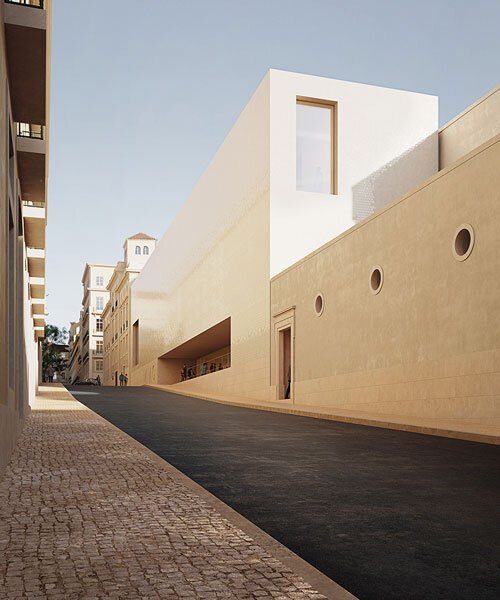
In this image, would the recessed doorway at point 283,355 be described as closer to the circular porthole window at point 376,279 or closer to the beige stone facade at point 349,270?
the beige stone facade at point 349,270

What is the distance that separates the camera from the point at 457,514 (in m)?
5.62

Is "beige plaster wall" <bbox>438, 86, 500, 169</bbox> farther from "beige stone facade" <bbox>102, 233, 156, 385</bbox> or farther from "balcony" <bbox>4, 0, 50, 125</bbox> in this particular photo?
"beige stone facade" <bbox>102, 233, 156, 385</bbox>

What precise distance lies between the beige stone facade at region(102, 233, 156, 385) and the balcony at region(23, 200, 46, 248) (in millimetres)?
46567

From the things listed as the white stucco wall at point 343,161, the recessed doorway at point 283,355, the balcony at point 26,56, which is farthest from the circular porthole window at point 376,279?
the balcony at point 26,56

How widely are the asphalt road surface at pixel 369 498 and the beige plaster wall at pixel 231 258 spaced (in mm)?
16011

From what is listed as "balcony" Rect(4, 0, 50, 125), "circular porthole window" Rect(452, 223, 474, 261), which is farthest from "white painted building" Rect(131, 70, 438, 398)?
"balcony" Rect(4, 0, 50, 125)

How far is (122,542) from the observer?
4.54 meters

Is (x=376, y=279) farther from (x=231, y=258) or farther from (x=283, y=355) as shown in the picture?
(x=231, y=258)

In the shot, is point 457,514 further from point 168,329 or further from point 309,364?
point 168,329

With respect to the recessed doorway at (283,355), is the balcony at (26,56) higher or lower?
higher

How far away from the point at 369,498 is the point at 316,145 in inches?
890

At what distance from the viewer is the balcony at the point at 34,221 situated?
16859 millimetres

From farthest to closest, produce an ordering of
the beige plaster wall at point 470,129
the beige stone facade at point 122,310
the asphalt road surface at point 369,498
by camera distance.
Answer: the beige stone facade at point 122,310
the beige plaster wall at point 470,129
the asphalt road surface at point 369,498

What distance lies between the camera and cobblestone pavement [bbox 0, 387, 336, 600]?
3.61 metres
